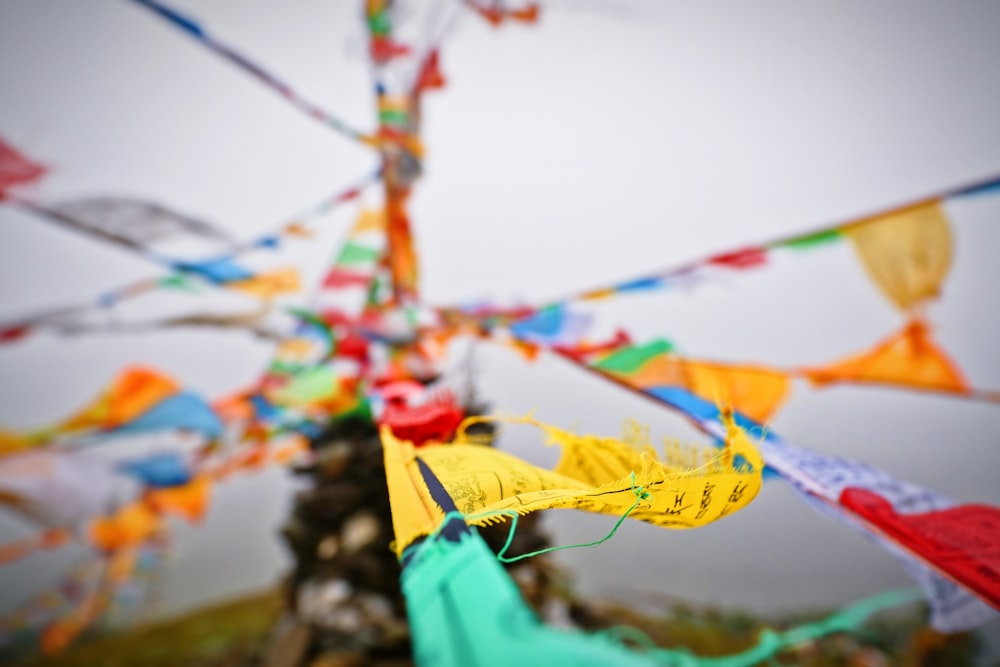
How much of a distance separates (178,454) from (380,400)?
94.8 inches

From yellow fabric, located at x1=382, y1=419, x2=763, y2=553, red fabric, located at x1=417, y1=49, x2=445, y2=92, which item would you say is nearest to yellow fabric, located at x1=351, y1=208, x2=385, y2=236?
red fabric, located at x1=417, y1=49, x2=445, y2=92

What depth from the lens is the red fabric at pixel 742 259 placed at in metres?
2.87

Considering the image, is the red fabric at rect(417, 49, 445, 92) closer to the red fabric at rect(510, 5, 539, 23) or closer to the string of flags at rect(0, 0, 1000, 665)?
the string of flags at rect(0, 0, 1000, 665)

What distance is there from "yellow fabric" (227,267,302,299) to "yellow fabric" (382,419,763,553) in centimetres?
303

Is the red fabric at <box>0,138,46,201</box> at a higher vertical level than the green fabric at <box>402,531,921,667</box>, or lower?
higher

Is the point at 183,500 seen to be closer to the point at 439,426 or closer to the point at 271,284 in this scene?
the point at 271,284

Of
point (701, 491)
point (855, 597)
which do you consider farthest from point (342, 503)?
point (855, 597)

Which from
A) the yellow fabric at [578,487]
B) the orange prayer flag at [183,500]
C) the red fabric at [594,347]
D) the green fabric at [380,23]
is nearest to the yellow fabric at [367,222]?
the green fabric at [380,23]

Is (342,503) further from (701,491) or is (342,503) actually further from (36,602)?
(36,602)

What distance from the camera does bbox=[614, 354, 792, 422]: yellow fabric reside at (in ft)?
6.55

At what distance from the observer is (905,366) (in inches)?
100

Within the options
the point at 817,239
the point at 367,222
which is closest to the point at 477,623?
the point at 817,239

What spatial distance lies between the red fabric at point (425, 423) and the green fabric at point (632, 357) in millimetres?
983

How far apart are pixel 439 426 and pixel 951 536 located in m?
1.47
